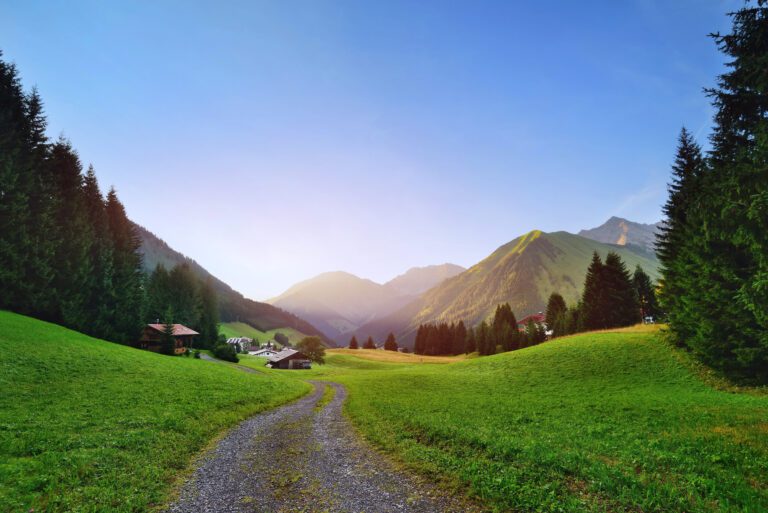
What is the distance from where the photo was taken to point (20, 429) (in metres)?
13.9

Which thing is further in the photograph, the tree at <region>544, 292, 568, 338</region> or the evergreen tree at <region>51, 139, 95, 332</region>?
the tree at <region>544, 292, 568, 338</region>

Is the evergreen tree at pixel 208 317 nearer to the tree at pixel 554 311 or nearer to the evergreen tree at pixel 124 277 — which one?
the evergreen tree at pixel 124 277

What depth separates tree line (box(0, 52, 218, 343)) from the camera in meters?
40.2

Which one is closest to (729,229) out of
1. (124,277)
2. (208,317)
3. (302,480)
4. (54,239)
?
(302,480)

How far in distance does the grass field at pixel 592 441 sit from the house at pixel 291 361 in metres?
74.6

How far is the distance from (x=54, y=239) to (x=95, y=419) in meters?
44.2

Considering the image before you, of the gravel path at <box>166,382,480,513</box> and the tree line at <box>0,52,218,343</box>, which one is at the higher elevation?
the tree line at <box>0,52,218,343</box>

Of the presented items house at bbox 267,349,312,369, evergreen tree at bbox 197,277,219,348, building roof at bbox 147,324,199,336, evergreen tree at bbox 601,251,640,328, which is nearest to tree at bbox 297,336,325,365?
house at bbox 267,349,312,369

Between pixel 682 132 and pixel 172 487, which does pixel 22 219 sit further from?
pixel 682 132

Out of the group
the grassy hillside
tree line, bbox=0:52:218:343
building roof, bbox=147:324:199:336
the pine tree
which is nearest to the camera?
the grassy hillside

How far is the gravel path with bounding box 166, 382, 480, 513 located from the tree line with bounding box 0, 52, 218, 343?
44.2 metres

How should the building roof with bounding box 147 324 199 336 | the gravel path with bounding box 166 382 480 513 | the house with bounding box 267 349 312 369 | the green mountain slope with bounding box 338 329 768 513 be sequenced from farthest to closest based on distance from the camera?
the house with bounding box 267 349 312 369 < the building roof with bounding box 147 324 199 336 < the gravel path with bounding box 166 382 480 513 < the green mountain slope with bounding box 338 329 768 513

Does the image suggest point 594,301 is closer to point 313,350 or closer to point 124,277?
point 313,350

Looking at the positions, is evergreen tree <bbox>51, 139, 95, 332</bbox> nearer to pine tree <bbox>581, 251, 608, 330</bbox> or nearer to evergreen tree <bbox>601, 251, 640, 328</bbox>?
pine tree <bbox>581, 251, 608, 330</bbox>
